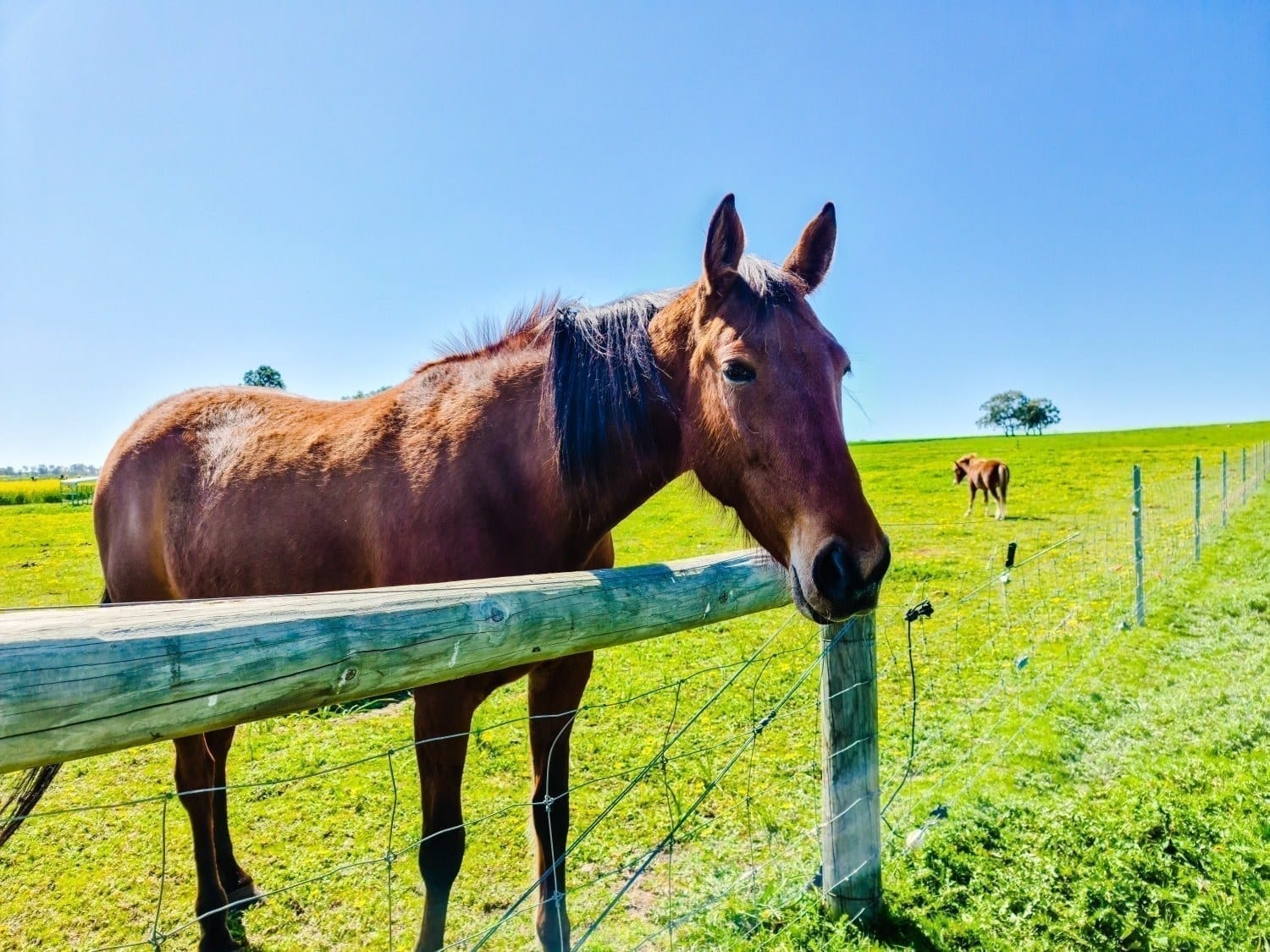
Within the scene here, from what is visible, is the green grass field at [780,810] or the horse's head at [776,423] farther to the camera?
the green grass field at [780,810]

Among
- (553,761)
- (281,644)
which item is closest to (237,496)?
(553,761)

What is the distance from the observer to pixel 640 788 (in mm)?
4387

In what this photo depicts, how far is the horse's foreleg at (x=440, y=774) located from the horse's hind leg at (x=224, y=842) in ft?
5.26

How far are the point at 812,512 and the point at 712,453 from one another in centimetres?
44

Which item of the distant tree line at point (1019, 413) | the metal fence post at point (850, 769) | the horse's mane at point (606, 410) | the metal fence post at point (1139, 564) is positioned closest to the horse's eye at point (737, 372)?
the horse's mane at point (606, 410)

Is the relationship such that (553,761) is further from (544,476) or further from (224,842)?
(224,842)

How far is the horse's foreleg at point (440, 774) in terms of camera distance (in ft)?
7.32

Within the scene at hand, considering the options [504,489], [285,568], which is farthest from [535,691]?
[285,568]

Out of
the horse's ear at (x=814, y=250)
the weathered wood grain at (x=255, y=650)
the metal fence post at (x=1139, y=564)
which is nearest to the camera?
the weathered wood grain at (x=255, y=650)

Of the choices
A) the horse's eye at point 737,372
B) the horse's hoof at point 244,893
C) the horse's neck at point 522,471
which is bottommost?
the horse's hoof at point 244,893

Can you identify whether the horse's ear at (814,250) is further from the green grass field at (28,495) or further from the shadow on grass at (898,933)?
the green grass field at (28,495)

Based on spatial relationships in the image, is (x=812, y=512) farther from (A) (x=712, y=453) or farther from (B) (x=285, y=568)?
(B) (x=285, y=568)

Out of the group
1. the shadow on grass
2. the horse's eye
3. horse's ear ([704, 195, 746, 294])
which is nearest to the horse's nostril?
the horse's eye

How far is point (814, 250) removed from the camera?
8.34ft
